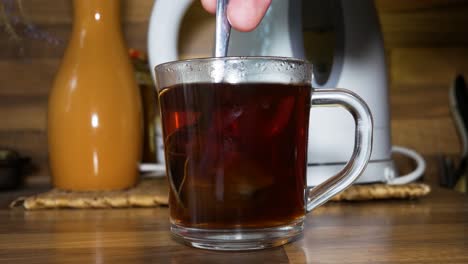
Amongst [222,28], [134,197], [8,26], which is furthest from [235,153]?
[8,26]

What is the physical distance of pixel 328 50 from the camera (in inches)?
24.2

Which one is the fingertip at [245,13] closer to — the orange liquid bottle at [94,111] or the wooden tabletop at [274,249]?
the wooden tabletop at [274,249]

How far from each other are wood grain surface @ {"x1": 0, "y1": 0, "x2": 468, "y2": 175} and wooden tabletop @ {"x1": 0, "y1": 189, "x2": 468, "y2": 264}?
13.9 inches

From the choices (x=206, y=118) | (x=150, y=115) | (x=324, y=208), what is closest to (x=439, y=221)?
(x=324, y=208)

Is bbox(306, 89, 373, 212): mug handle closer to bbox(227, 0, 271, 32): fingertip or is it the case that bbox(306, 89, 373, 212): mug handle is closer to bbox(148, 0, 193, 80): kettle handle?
bbox(227, 0, 271, 32): fingertip

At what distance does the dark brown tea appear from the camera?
362mm

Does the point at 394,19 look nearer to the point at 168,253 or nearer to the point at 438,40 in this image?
the point at 438,40

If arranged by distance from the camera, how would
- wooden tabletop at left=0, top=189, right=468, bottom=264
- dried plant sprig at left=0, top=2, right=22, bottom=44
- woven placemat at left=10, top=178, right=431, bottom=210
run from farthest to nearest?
dried plant sprig at left=0, top=2, right=22, bottom=44, woven placemat at left=10, top=178, right=431, bottom=210, wooden tabletop at left=0, top=189, right=468, bottom=264

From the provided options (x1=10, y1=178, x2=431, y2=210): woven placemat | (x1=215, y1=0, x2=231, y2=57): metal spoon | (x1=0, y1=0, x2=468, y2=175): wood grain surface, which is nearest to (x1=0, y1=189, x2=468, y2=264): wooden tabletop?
(x1=10, y1=178, x2=431, y2=210): woven placemat

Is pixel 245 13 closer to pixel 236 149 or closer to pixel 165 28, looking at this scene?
pixel 236 149

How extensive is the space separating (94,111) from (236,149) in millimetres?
327

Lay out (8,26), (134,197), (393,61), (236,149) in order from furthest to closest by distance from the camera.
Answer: (393,61) → (8,26) → (134,197) → (236,149)

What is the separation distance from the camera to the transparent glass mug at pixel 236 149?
36 cm

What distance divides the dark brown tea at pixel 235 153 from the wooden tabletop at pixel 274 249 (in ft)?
0.09
